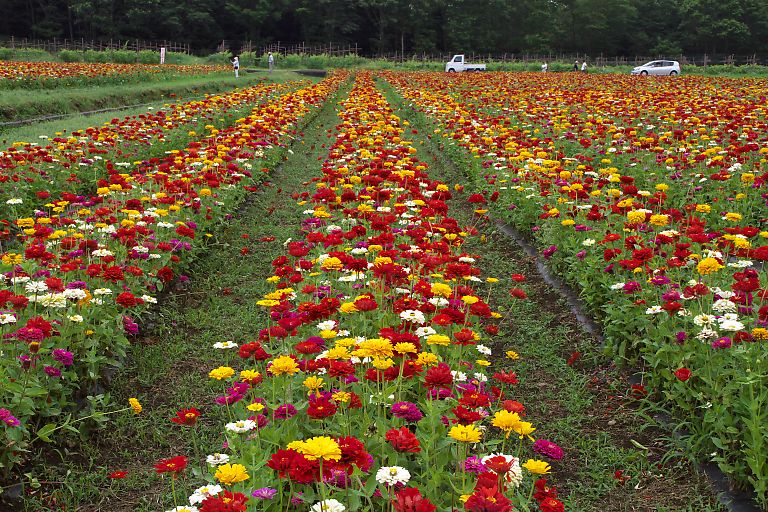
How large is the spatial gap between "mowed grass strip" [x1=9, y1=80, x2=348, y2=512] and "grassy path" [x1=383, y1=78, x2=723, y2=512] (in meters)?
2.20

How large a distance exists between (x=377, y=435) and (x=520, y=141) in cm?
886

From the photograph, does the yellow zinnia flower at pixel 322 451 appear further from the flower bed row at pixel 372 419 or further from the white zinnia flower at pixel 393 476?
the white zinnia flower at pixel 393 476

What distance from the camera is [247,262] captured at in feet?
23.8

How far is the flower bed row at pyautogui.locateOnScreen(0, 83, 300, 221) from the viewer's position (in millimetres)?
8047

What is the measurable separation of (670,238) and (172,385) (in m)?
3.99

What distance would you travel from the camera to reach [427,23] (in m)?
77.3

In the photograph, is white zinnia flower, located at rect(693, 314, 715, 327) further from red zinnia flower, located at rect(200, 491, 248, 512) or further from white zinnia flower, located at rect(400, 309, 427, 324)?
red zinnia flower, located at rect(200, 491, 248, 512)

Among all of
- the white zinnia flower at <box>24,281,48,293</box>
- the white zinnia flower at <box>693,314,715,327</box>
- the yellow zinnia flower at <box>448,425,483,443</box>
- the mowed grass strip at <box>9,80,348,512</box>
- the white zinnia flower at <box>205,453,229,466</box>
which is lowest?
the mowed grass strip at <box>9,80,348,512</box>

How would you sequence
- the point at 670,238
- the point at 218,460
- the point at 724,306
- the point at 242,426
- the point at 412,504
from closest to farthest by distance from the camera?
the point at 412,504 → the point at 218,460 → the point at 242,426 → the point at 724,306 → the point at 670,238

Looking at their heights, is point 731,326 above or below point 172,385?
above

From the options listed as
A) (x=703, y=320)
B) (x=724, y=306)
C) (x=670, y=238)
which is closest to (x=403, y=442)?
(x=703, y=320)

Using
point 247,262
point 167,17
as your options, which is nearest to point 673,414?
point 247,262

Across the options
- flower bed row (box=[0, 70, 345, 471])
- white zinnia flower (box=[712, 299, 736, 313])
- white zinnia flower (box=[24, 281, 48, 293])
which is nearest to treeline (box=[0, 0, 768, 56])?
flower bed row (box=[0, 70, 345, 471])

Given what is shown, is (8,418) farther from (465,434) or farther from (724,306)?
(724,306)
